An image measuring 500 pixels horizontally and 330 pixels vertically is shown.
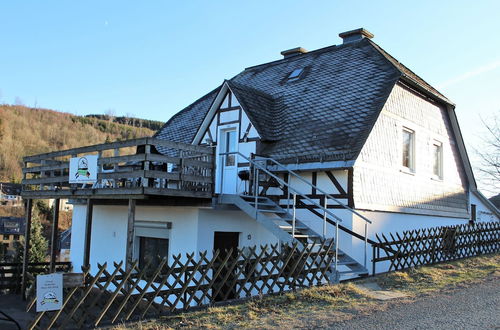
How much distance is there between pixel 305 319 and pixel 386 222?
783 centimetres

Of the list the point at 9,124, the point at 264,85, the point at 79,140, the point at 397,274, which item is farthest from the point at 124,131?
the point at 397,274

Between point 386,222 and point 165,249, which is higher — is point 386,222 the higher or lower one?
the higher one

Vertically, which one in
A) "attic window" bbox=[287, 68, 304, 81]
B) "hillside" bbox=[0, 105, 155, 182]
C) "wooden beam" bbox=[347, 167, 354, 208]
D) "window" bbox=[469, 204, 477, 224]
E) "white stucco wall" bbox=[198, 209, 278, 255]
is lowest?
"white stucco wall" bbox=[198, 209, 278, 255]

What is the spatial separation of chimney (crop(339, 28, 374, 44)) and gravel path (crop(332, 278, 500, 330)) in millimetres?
12610

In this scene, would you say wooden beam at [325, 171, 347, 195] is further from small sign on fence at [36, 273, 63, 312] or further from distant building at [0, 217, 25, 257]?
distant building at [0, 217, 25, 257]

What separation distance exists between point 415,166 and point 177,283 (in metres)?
10.3

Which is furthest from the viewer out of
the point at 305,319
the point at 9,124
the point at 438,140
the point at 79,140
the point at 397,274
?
the point at 79,140

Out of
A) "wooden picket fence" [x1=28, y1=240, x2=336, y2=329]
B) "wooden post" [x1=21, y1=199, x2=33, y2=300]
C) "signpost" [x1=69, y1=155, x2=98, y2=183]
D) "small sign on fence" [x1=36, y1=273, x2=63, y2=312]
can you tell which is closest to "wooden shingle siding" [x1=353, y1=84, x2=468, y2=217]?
"wooden picket fence" [x1=28, y1=240, x2=336, y2=329]

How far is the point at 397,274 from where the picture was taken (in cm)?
1107

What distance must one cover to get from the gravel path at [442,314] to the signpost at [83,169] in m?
8.05

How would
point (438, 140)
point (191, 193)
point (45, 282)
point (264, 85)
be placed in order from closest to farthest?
point (45, 282), point (191, 193), point (438, 140), point (264, 85)

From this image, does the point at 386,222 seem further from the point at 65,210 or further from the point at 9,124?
the point at 9,124

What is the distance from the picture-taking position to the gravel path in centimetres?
692

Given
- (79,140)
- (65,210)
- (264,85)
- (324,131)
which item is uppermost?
(79,140)
